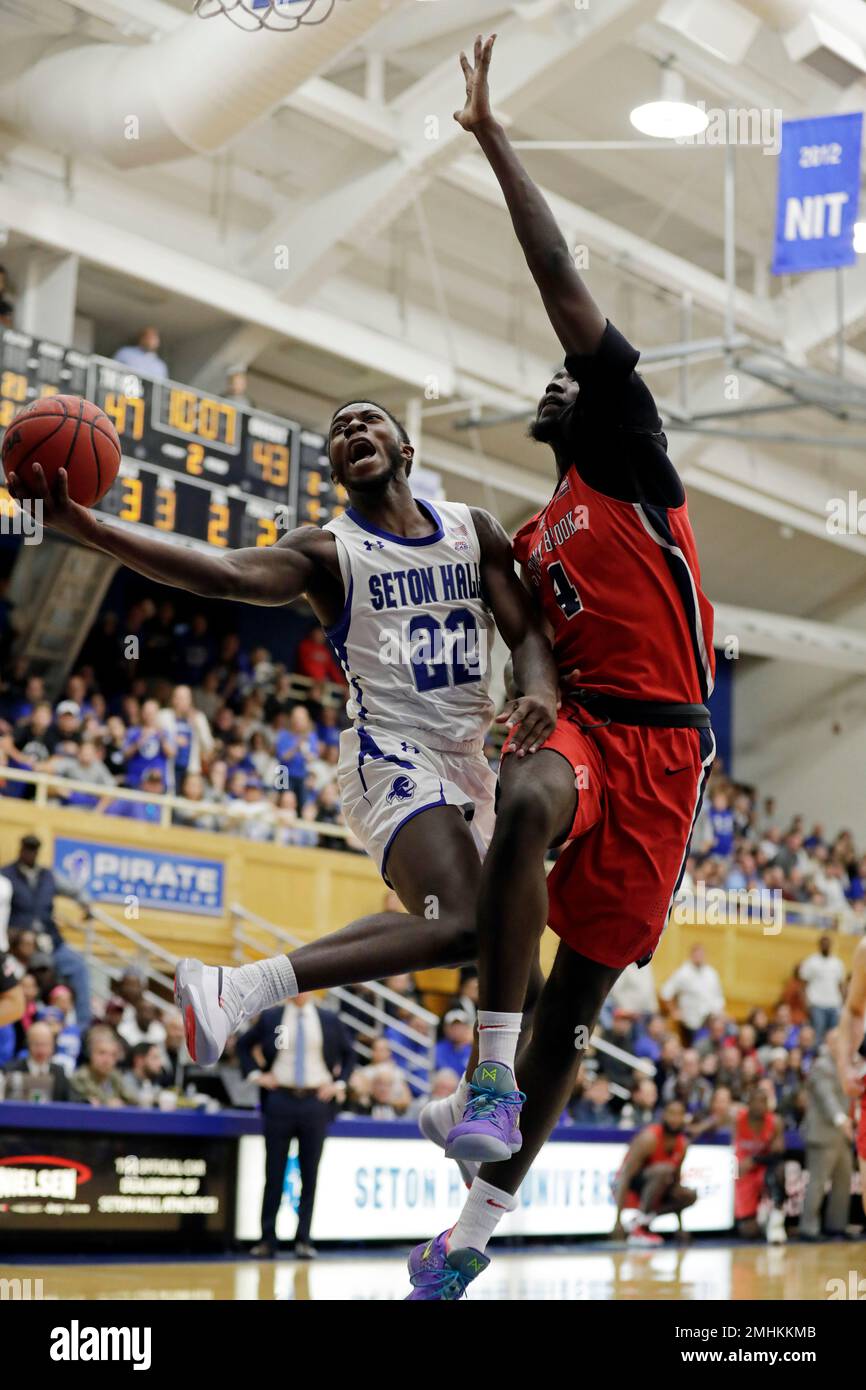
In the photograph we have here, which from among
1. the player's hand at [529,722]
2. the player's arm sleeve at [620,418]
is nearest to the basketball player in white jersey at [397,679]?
the player's hand at [529,722]

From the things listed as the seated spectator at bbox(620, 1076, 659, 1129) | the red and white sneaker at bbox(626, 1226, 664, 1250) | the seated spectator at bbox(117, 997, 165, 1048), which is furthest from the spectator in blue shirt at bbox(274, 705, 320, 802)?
the red and white sneaker at bbox(626, 1226, 664, 1250)

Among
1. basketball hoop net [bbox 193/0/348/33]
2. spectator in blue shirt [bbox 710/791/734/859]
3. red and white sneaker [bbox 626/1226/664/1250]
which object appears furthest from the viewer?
spectator in blue shirt [bbox 710/791/734/859]

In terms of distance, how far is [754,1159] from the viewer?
15656mm

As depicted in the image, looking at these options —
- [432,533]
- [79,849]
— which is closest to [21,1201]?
[79,849]

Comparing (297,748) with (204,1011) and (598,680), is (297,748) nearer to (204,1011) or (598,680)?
(598,680)

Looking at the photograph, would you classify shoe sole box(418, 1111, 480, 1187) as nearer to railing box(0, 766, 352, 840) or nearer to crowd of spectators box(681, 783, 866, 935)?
railing box(0, 766, 352, 840)

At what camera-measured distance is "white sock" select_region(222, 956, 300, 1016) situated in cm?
471

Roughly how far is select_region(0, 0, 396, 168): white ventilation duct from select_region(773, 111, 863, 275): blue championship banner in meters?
3.61

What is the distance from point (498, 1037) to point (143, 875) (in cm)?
1078

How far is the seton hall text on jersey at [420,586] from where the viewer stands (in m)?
5.07

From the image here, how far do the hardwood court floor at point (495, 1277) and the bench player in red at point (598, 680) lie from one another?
46.6 inches

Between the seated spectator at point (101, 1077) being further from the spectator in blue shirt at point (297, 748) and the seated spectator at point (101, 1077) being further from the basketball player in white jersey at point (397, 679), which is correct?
the basketball player in white jersey at point (397, 679)
